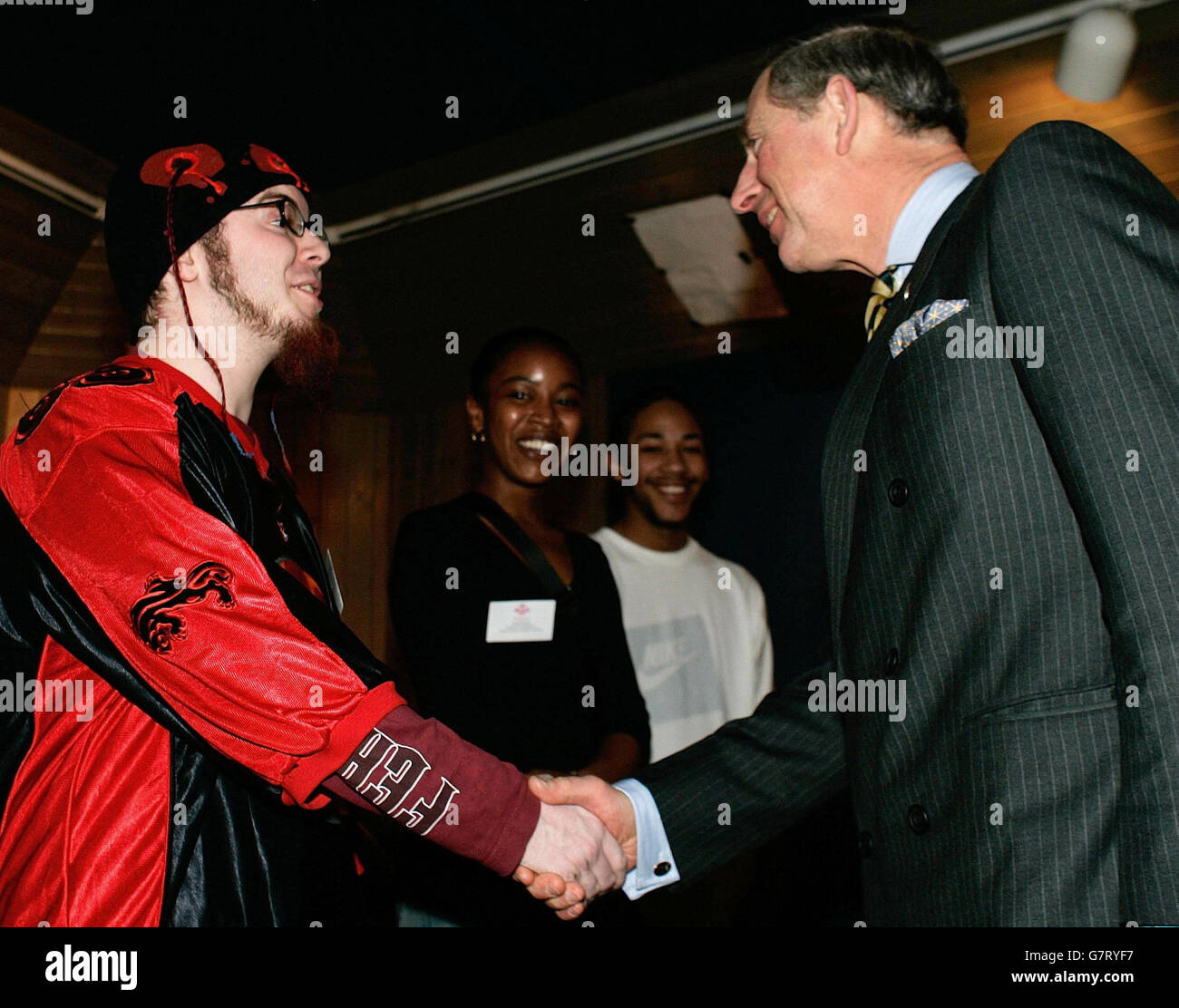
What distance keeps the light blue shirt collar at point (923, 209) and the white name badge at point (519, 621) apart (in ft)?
4.06

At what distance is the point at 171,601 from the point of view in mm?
1266

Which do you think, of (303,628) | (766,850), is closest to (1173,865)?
(303,628)

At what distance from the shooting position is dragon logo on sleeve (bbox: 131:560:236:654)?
125cm

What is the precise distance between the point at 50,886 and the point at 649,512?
2472 millimetres

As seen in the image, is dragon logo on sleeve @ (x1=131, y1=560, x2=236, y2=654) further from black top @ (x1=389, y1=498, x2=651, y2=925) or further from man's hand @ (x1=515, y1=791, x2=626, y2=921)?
black top @ (x1=389, y1=498, x2=651, y2=925)

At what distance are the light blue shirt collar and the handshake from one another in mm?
967

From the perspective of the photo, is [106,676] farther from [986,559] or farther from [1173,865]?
[1173,865]

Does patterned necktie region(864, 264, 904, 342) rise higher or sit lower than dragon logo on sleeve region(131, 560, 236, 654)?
higher

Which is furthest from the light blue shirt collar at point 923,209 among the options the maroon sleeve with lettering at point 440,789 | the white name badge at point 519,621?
the white name badge at point 519,621

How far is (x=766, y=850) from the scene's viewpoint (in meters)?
3.73

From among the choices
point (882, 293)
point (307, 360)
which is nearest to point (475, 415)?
point (307, 360)

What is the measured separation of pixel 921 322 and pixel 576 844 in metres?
0.95

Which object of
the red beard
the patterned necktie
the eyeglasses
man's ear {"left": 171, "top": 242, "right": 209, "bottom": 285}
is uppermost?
the eyeglasses

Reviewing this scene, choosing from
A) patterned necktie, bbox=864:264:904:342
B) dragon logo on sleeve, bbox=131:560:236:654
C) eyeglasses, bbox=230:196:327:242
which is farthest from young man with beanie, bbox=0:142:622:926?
patterned necktie, bbox=864:264:904:342
